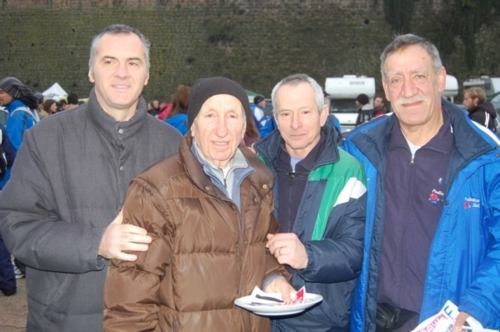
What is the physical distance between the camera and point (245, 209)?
214 cm

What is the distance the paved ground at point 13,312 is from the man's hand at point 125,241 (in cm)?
291

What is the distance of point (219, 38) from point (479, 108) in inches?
883

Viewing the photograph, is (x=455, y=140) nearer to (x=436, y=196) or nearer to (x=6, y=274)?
(x=436, y=196)

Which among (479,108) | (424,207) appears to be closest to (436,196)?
(424,207)

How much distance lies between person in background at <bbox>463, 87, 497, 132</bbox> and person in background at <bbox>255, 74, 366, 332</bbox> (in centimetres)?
561

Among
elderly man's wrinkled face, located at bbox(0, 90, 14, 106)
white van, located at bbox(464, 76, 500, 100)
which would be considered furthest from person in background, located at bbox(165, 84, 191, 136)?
white van, located at bbox(464, 76, 500, 100)

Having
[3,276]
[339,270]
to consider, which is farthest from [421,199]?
[3,276]

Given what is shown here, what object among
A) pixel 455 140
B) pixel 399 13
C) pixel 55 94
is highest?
pixel 399 13

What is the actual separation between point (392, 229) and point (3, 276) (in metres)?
3.95

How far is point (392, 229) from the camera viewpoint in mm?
2529

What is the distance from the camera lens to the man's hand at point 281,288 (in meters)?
2.15

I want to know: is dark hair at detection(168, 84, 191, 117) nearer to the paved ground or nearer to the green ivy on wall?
the paved ground

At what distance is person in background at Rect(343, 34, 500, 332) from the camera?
2.37m

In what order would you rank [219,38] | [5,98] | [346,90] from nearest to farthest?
[5,98], [346,90], [219,38]
